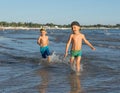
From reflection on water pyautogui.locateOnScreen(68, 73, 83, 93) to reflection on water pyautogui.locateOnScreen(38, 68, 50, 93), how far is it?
62 cm

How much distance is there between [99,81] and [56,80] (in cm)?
114

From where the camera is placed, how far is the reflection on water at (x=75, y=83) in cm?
828

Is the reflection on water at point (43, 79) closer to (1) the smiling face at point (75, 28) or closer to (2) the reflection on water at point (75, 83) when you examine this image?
(2) the reflection on water at point (75, 83)

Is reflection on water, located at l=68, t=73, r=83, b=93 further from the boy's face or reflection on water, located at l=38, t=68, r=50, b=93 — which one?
the boy's face

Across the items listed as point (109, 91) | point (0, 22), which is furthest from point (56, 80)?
point (0, 22)

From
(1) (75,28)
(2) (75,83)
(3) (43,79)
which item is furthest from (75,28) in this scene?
(2) (75,83)

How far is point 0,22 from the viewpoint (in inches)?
7239

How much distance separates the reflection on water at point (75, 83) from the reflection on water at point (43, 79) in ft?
2.03

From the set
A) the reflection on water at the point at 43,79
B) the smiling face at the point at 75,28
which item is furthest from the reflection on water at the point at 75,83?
the smiling face at the point at 75,28

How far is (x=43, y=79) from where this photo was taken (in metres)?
9.97

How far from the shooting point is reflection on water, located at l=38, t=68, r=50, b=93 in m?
8.38

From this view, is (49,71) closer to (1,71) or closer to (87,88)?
(1,71)

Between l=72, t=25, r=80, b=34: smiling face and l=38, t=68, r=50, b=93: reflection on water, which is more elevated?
l=72, t=25, r=80, b=34: smiling face

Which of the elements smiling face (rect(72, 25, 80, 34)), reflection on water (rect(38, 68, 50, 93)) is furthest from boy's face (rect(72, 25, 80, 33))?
reflection on water (rect(38, 68, 50, 93))
